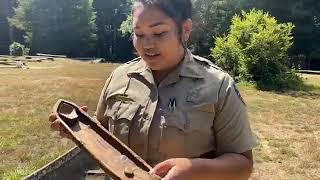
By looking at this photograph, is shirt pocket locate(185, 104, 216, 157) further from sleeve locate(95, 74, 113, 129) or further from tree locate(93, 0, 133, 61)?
tree locate(93, 0, 133, 61)

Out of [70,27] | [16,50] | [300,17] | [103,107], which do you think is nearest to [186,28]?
[103,107]

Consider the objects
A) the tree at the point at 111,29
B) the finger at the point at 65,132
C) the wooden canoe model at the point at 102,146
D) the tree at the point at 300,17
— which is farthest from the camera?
the tree at the point at 111,29

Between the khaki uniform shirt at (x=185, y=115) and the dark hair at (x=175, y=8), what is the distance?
0.17m

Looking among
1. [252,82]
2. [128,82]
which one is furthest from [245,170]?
[252,82]

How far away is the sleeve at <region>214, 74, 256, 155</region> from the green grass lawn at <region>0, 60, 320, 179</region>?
467cm

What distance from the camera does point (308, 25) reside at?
34.7m

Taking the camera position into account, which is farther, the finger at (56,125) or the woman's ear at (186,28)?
the finger at (56,125)

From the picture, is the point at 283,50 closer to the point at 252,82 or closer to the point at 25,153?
the point at 252,82

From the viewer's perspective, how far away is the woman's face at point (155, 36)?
185cm

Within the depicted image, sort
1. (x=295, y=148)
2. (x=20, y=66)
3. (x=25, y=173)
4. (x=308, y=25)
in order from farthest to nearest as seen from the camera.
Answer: (x=308, y=25) < (x=20, y=66) < (x=295, y=148) < (x=25, y=173)

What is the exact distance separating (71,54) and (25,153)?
133 ft

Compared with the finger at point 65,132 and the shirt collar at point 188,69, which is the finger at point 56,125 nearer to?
the finger at point 65,132

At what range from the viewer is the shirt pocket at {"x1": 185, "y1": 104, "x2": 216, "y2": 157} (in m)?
1.83

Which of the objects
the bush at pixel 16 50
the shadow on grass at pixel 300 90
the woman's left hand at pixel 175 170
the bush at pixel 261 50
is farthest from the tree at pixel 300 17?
the woman's left hand at pixel 175 170
